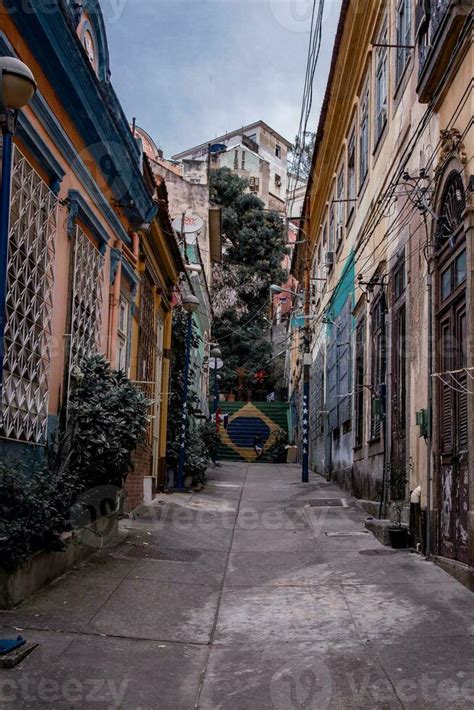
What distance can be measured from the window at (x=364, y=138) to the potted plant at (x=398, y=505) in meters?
6.26

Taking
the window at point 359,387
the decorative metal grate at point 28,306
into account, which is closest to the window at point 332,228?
the window at point 359,387

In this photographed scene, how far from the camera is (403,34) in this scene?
1155 centimetres

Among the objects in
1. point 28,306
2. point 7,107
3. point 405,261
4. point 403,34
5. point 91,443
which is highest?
point 403,34

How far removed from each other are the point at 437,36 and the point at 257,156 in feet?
164

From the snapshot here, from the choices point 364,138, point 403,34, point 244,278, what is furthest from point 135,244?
point 244,278

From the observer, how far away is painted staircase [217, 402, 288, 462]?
3400 centimetres

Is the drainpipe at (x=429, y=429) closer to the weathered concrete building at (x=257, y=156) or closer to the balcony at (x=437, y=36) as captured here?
the balcony at (x=437, y=36)

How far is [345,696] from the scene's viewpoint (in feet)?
15.5

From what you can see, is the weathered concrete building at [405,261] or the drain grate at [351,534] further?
the drain grate at [351,534]

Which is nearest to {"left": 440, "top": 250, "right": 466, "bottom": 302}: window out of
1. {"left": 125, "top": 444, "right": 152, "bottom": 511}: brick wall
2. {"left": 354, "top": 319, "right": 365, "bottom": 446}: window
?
{"left": 125, "top": 444, "right": 152, "bottom": 511}: brick wall

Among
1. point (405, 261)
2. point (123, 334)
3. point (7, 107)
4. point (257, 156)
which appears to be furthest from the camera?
point (257, 156)

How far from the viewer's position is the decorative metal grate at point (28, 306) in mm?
7156

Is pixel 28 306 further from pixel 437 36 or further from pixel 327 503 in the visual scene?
pixel 327 503

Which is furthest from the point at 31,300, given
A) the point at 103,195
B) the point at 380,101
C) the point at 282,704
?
the point at 380,101
